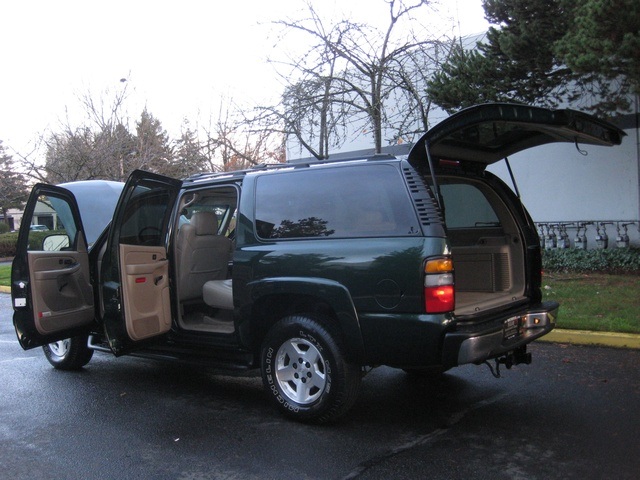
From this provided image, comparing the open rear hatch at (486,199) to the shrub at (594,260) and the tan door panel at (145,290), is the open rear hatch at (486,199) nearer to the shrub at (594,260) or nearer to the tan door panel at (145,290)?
the tan door panel at (145,290)

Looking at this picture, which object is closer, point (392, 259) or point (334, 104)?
point (392, 259)

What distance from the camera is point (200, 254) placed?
621 cm

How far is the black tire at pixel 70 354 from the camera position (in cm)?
630

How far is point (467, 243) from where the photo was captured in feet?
18.4

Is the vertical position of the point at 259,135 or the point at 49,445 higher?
the point at 259,135

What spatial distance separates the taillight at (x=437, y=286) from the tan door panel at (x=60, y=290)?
3.57m

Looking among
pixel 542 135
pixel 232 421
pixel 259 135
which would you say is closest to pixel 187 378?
pixel 232 421

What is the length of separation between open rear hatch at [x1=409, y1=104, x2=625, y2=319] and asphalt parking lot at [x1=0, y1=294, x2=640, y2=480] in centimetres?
92

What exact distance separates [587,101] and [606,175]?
1628 mm

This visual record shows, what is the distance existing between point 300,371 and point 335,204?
4.43ft

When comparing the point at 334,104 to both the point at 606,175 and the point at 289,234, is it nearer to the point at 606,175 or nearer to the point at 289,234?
the point at 606,175

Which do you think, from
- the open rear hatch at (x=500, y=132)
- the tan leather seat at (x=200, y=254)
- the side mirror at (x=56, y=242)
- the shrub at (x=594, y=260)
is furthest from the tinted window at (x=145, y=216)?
the shrub at (x=594, y=260)

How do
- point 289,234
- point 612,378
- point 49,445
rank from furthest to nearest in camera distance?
point 612,378 → point 289,234 → point 49,445

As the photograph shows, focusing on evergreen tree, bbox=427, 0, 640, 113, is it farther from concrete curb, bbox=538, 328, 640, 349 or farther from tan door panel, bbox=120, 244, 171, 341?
tan door panel, bbox=120, 244, 171, 341
